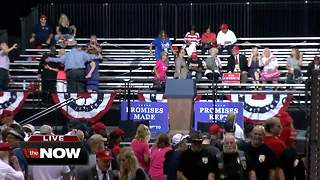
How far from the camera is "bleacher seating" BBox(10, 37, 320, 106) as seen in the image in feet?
89.7

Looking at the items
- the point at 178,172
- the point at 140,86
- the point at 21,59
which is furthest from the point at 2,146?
the point at 21,59

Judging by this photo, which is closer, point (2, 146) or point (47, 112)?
point (2, 146)

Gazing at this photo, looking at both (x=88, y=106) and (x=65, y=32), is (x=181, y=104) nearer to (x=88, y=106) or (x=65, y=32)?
(x=88, y=106)

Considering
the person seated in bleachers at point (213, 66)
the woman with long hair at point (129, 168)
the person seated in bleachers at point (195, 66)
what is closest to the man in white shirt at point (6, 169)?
the woman with long hair at point (129, 168)

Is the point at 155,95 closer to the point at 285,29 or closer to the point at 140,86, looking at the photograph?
the point at 140,86

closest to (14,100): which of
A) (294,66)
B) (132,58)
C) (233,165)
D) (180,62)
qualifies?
(180,62)

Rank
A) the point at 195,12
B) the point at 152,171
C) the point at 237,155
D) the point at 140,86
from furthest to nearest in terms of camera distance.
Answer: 1. the point at 195,12
2. the point at 140,86
3. the point at 152,171
4. the point at 237,155

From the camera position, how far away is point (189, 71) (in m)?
26.6

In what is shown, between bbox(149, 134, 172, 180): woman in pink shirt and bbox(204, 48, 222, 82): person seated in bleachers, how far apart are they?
11.8 metres

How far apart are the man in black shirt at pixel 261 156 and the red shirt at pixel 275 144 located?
0.11m

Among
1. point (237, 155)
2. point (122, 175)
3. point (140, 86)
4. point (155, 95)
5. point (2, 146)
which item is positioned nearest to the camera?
point (2, 146)

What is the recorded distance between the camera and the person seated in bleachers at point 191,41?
94.6 feet

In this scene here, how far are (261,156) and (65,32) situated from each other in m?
19.4

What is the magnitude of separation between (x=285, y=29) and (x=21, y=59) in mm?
8555
